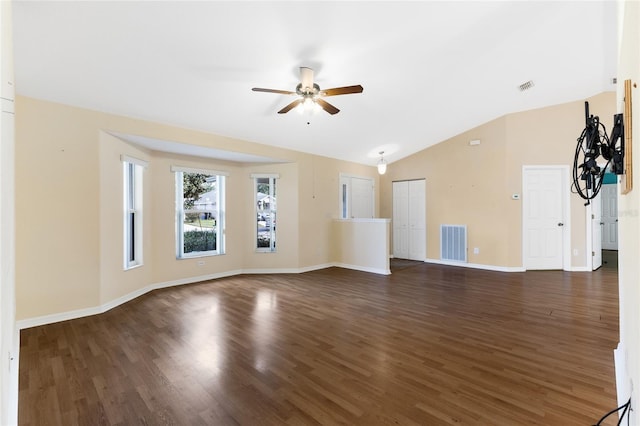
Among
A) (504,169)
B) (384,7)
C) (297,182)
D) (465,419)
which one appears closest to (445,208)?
(504,169)

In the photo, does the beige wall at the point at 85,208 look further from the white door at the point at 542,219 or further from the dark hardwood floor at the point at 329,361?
the white door at the point at 542,219

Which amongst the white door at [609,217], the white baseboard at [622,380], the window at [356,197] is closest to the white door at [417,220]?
the window at [356,197]

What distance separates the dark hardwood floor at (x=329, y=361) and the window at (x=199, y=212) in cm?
130

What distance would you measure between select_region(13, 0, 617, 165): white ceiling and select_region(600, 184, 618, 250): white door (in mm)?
4954

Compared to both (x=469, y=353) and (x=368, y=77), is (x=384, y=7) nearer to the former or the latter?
(x=368, y=77)

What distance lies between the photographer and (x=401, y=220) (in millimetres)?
7941

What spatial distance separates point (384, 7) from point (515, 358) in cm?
333

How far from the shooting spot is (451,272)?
19.9 feet

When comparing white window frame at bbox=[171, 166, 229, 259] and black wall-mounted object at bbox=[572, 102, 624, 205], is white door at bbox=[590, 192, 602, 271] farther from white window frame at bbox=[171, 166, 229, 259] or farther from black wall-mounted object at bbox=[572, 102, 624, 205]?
white window frame at bbox=[171, 166, 229, 259]

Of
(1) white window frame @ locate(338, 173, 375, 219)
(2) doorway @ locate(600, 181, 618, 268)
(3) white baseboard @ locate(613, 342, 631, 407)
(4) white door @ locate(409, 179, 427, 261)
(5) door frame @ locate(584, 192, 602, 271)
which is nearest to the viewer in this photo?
(3) white baseboard @ locate(613, 342, 631, 407)

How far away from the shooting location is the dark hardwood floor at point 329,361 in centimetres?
188

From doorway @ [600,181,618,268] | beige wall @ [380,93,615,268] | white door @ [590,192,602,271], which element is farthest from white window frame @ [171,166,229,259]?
doorway @ [600,181,618,268]

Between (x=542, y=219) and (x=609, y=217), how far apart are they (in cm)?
426

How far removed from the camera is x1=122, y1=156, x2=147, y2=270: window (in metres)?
4.40
